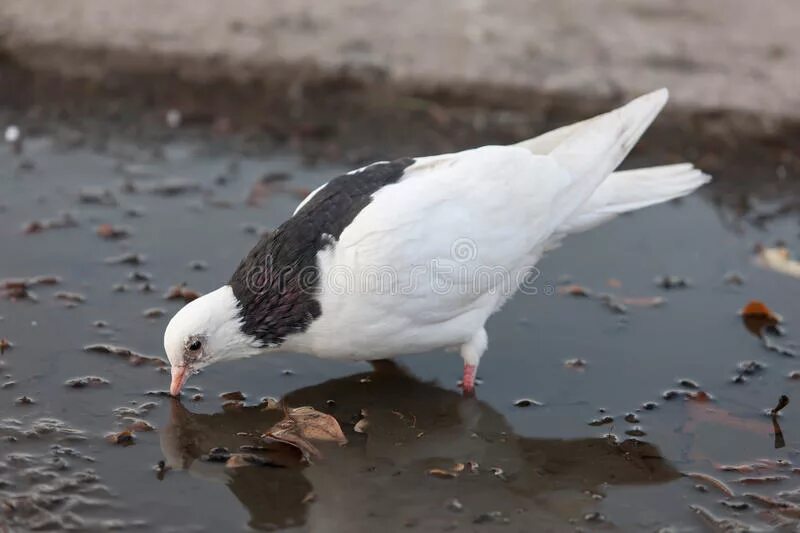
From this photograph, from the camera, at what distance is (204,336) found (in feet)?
17.2

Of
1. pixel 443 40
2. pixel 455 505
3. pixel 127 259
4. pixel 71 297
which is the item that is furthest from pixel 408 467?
pixel 443 40

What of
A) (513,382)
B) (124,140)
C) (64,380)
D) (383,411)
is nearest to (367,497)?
(383,411)

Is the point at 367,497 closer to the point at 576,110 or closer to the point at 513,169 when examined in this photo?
the point at 513,169

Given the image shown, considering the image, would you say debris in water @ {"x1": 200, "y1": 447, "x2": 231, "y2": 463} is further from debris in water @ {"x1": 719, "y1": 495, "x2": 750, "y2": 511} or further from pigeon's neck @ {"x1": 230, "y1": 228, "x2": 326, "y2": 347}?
debris in water @ {"x1": 719, "y1": 495, "x2": 750, "y2": 511}

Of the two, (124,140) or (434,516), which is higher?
(124,140)

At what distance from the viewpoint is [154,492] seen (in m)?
4.68

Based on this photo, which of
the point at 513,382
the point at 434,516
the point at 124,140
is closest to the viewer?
the point at 434,516

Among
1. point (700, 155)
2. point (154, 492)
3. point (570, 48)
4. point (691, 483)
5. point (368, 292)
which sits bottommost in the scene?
point (691, 483)

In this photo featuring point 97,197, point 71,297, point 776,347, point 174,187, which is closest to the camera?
point 776,347

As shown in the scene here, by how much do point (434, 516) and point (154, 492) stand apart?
1.22 metres

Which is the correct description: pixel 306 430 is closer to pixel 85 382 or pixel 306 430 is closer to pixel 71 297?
pixel 85 382

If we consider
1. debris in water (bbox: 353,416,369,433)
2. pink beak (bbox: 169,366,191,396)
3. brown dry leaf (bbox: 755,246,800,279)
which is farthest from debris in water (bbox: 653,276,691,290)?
pink beak (bbox: 169,366,191,396)

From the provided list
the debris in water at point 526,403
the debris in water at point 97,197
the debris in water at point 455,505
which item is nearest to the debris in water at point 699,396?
the debris in water at point 526,403

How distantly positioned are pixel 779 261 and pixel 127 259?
4.04 m
